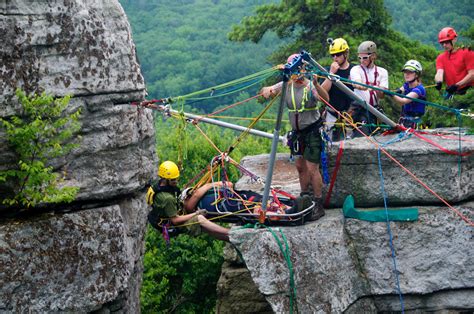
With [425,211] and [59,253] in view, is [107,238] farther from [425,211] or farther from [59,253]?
[425,211]

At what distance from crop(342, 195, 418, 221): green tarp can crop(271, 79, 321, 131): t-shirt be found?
120cm

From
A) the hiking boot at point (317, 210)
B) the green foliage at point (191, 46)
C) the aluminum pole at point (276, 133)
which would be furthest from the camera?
the green foliage at point (191, 46)

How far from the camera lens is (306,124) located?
34.3ft

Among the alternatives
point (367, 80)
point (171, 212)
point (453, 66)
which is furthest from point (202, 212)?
point (453, 66)

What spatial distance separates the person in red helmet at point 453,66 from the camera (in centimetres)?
1211

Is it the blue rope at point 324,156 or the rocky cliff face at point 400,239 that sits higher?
the blue rope at point 324,156

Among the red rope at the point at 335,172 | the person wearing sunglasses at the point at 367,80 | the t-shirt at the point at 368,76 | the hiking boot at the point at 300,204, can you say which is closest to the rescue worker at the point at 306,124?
the hiking boot at the point at 300,204

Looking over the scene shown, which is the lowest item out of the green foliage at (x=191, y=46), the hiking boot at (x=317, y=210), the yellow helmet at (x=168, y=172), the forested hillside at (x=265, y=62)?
the green foliage at (x=191, y=46)

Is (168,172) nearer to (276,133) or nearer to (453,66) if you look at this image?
(276,133)

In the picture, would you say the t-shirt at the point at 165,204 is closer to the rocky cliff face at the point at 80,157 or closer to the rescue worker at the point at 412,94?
the rocky cliff face at the point at 80,157

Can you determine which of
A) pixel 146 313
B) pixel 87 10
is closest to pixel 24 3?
pixel 87 10

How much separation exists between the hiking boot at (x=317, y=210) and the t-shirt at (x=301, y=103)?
0.98m

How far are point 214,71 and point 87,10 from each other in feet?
165

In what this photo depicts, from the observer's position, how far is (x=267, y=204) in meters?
10.8
